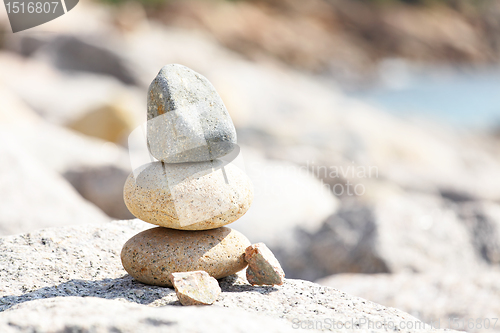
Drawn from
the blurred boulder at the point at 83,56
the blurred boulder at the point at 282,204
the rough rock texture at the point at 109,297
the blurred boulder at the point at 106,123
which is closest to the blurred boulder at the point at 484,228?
the blurred boulder at the point at 282,204

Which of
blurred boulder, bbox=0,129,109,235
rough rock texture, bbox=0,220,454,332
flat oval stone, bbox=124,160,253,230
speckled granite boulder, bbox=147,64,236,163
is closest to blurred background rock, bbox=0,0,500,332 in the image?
blurred boulder, bbox=0,129,109,235

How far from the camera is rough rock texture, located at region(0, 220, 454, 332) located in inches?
74.1

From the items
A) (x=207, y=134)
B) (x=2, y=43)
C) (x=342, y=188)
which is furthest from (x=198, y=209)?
(x=2, y=43)

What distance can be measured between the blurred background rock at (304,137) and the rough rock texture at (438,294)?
2 centimetres

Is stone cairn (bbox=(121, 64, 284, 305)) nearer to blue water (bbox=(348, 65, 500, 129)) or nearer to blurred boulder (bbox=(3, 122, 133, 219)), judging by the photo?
blurred boulder (bbox=(3, 122, 133, 219))

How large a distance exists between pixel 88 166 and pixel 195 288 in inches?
169

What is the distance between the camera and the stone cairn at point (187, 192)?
2631 mm

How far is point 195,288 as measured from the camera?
2.39 metres

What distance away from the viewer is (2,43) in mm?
17344

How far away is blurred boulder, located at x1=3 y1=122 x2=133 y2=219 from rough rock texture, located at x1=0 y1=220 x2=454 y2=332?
8.02 feet

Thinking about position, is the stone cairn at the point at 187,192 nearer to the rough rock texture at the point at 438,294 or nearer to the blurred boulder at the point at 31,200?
the rough rock texture at the point at 438,294

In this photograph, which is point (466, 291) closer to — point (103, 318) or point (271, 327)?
point (271, 327)

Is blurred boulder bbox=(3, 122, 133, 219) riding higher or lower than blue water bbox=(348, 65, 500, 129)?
higher

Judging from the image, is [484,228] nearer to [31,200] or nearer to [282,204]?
[282,204]
